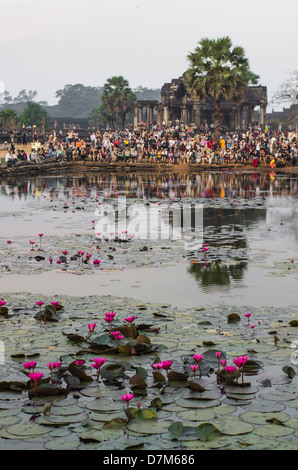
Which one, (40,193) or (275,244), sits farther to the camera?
(40,193)

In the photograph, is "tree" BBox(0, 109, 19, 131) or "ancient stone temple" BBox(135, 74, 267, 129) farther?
"tree" BBox(0, 109, 19, 131)

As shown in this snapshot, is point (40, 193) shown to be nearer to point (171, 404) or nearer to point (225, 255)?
point (225, 255)

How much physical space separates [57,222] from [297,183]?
16.1 m

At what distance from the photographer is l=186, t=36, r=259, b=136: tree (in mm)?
46031

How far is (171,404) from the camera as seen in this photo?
4891mm

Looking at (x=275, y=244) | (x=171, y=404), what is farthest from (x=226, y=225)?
(x=171, y=404)

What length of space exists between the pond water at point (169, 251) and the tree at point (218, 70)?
23.6 metres

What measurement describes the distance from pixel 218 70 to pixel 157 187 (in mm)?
21252

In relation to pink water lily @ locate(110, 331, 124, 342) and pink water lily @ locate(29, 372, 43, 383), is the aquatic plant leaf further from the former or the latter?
pink water lily @ locate(110, 331, 124, 342)

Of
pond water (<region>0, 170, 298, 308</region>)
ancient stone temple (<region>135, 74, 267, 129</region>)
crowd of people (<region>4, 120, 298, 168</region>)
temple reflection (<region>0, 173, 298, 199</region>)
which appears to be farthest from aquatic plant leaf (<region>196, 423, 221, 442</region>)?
ancient stone temple (<region>135, 74, 267, 129</region>)

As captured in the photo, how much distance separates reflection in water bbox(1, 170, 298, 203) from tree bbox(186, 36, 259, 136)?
13032 mm

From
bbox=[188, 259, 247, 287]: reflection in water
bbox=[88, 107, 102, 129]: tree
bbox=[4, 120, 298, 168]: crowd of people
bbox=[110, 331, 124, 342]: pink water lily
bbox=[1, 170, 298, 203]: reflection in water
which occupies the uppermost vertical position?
bbox=[88, 107, 102, 129]: tree

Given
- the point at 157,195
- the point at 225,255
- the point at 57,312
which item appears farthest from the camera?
the point at 157,195

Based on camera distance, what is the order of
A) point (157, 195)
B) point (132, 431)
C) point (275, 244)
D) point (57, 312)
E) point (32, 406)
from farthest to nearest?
point (157, 195) → point (275, 244) → point (57, 312) → point (32, 406) → point (132, 431)
